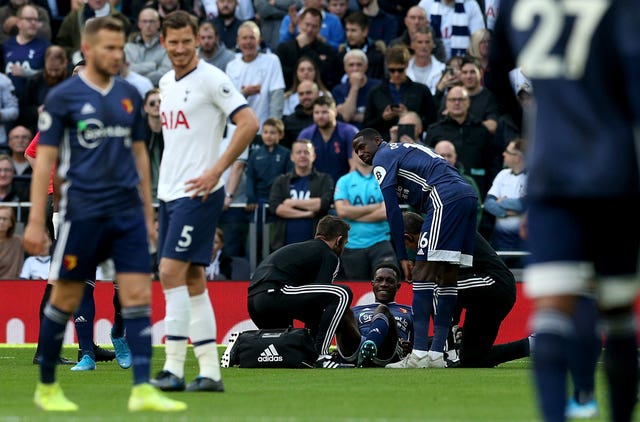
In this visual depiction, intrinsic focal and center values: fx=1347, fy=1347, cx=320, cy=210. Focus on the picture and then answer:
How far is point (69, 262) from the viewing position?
27.7ft

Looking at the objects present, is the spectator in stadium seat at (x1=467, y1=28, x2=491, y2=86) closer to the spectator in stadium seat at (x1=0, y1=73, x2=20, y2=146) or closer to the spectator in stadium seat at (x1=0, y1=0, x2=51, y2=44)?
the spectator in stadium seat at (x1=0, y1=0, x2=51, y2=44)

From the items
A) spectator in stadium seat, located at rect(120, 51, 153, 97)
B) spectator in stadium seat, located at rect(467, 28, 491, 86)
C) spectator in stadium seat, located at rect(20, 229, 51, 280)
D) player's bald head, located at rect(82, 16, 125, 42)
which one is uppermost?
player's bald head, located at rect(82, 16, 125, 42)

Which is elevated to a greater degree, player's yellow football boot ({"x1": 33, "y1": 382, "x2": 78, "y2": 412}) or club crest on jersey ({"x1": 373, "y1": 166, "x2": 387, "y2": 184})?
club crest on jersey ({"x1": 373, "y1": 166, "x2": 387, "y2": 184})

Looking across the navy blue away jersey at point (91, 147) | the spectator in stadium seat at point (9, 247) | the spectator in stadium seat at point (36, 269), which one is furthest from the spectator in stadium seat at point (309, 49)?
the navy blue away jersey at point (91, 147)

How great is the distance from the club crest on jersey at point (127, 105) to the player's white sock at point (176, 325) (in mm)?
1436

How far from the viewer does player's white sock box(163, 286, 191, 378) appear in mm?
9477

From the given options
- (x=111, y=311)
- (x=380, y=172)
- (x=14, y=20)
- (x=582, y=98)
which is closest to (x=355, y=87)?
(x=111, y=311)

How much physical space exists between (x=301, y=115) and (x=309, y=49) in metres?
1.30

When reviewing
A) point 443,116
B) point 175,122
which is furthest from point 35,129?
point 175,122

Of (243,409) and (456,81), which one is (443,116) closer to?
(456,81)

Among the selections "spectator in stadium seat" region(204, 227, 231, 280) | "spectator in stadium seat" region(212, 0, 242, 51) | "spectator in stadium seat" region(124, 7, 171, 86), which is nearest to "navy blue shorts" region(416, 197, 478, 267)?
"spectator in stadium seat" region(204, 227, 231, 280)

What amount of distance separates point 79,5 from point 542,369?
1649 cm

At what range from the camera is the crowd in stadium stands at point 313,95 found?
17.7 m

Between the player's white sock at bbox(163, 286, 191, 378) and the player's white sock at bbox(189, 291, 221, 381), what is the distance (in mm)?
77
